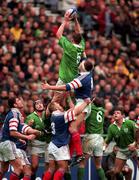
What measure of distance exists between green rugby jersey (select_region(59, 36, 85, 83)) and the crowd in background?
282cm

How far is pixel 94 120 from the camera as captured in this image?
24578mm

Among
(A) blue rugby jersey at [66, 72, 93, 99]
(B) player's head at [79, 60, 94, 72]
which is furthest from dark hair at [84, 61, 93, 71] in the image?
(A) blue rugby jersey at [66, 72, 93, 99]

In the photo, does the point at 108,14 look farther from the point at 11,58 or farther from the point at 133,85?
the point at 11,58

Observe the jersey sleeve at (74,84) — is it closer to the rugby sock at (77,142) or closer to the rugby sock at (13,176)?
the rugby sock at (77,142)

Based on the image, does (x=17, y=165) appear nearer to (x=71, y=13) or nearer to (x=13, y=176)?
(x=13, y=176)

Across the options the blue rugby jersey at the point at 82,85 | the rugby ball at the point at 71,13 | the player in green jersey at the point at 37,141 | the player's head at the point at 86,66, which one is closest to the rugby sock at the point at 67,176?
the player in green jersey at the point at 37,141

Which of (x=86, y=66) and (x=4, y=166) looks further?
(x=4, y=166)

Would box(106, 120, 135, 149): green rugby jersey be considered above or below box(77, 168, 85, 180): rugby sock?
above

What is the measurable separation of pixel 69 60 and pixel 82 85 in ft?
3.64

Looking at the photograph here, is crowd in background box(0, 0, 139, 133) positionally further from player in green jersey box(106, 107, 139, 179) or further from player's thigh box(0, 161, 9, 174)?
player in green jersey box(106, 107, 139, 179)

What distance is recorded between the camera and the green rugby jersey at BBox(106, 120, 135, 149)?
24.8 metres

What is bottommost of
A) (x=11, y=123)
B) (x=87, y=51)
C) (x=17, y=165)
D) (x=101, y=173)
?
(x=87, y=51)

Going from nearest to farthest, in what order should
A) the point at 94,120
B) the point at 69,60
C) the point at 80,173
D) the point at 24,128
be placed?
the point at 24,128 < the point at 69,60 < the point at 80,173 < the point at 94,120

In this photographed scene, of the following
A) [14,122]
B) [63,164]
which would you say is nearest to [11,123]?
[14,122]
